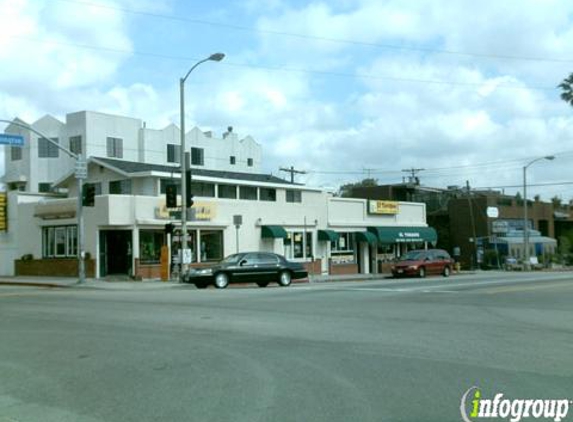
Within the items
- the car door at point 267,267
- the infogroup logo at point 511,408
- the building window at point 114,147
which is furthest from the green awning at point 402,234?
the infogroup logo at point 511,408

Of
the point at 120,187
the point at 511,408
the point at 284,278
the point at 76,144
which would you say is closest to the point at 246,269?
the point at 284,278

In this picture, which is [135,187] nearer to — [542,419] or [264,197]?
[264,197]

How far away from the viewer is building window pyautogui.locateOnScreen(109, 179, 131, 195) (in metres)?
38.8

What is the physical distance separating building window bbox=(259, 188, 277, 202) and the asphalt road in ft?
83.2

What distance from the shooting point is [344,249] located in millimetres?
47938

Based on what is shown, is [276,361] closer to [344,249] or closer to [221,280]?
[221,280]

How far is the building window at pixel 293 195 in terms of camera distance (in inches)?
1769

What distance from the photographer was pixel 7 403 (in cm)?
782

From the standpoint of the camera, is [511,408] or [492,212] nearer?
[511,408]

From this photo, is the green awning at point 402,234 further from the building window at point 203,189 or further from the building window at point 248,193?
the building window at point 203,189

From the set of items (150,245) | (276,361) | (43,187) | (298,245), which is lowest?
(276,361)

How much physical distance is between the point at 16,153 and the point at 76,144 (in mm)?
5928

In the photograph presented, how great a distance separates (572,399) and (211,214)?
32.0 meters

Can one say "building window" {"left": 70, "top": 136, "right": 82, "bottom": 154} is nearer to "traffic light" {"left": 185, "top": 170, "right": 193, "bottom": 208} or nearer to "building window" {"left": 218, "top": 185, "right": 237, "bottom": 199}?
"building window" {"left": 218, "top": 185, "right": 237, "bottom": 199}
